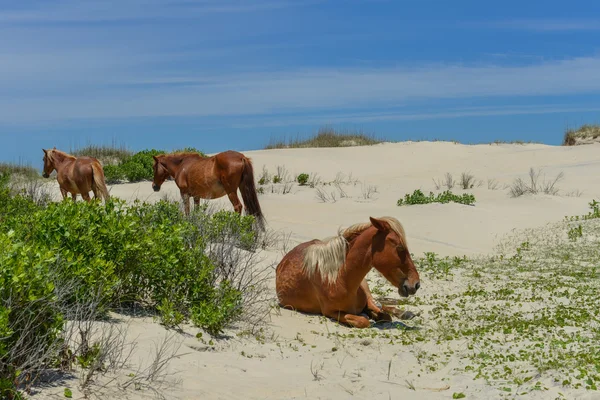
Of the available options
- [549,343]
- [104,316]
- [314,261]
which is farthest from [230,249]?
[549,343]

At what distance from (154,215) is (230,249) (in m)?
1.32

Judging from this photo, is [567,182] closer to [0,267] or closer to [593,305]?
[593,305]

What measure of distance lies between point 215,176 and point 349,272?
8.21 m

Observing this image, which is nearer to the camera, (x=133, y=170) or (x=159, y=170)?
(x=159, y=170)

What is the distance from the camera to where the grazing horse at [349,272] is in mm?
8508

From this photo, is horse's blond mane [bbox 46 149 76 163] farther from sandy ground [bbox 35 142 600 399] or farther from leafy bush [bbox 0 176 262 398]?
leafy bush [bbox 0 176 262 398]

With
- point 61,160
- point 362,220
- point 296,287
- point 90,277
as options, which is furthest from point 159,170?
point 90,277

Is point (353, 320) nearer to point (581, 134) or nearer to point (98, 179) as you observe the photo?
point (98, 179)

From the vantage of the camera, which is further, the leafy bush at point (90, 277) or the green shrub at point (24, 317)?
the leafy bush at point (90, 277)

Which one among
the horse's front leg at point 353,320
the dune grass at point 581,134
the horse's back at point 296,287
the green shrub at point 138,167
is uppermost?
the dune grass at point 581,134

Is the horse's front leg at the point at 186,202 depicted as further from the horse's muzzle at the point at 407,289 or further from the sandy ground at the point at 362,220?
the horse's muzzle at the point at 407,289

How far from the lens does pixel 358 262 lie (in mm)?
8820

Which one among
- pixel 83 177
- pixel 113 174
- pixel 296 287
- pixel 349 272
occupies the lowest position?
pixel 296 287

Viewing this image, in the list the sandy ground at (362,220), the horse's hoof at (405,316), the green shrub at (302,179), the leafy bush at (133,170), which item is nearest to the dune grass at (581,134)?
the sandy ground at (362,220)
